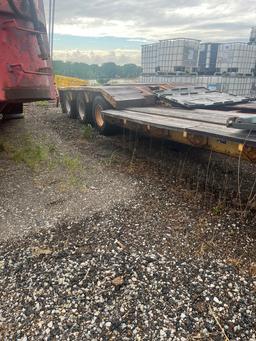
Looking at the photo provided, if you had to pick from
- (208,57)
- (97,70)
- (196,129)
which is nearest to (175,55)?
(208,57)

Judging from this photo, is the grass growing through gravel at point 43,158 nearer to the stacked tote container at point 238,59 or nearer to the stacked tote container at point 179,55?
the stacked tote container at point 179,55

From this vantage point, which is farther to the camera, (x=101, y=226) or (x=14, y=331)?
(x=101, y=226)

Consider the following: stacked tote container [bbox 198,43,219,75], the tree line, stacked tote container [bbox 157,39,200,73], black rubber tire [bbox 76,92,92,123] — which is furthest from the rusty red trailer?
the tree line

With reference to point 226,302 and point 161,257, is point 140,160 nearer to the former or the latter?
A: point 161,257

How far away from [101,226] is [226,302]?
158 cm

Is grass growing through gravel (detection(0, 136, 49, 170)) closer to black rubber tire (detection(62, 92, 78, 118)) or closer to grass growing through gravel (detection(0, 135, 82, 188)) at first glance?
grass growing through gravel (detection(0, 135, 82, 188))

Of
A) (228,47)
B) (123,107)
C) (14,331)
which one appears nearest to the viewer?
(14,331)

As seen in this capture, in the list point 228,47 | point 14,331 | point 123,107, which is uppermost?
point 228,47

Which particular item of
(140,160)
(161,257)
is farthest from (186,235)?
(140,160)

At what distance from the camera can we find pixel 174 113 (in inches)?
211

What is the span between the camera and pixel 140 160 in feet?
19.1

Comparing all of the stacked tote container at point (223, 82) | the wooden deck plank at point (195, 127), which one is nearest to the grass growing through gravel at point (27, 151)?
the wooden deck plank at point (195, 127)

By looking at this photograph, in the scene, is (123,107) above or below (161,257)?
above

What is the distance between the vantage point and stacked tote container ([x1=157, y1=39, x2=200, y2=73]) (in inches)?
398
